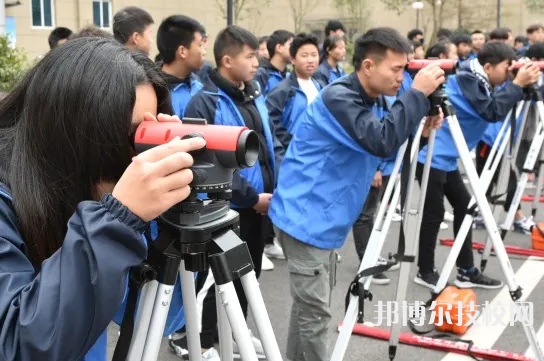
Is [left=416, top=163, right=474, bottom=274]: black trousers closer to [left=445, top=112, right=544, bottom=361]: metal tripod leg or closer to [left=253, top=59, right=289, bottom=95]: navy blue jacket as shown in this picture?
[left=445, top=112, right=544, bottom=361]: metal tripod leg

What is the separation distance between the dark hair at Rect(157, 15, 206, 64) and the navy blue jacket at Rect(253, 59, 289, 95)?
2.90 meters

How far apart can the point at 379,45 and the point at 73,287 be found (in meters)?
2.38

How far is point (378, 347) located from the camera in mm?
3803

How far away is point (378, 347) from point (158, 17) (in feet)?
71.3

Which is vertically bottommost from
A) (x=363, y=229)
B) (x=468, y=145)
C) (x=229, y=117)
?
(x=363, y=229)

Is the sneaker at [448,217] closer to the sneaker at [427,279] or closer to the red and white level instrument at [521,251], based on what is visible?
the red and white level instrument at [521,251]

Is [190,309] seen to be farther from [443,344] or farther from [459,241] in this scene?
[459,241]

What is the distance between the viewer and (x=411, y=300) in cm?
A: 455

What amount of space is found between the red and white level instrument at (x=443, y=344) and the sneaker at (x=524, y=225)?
2.89 meters

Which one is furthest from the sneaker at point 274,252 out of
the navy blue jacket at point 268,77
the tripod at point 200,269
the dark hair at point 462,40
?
the dark hair at point 462,40

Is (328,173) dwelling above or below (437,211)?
above

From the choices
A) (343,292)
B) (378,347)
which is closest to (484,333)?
(378,347)

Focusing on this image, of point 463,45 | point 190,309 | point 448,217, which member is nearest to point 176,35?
point 190,309

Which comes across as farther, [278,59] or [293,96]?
[278,59]
